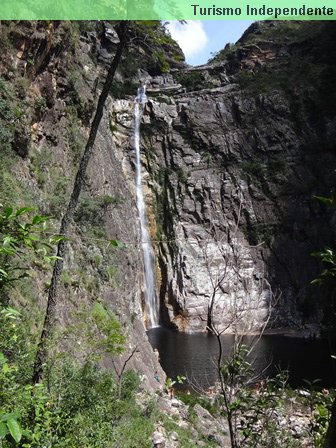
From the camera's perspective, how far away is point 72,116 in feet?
62.4

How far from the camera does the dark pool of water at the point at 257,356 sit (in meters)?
18.5

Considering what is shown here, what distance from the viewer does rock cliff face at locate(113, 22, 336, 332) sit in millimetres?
33719

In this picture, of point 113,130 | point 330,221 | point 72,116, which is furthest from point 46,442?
point 330,221

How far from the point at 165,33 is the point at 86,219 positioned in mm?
12156

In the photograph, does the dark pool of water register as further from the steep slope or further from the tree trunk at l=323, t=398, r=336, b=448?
the tree trunk at l=323, t=398, r=336, b=448

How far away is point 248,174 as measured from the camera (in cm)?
3791

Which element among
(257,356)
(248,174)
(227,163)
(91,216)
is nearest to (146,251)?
(227,163)

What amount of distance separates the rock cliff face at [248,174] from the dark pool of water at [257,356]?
4.12m

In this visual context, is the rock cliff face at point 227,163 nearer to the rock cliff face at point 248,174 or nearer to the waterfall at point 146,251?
the rock cliff face at point 248,174

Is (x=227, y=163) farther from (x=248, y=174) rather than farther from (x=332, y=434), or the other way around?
(x=332, y=434)

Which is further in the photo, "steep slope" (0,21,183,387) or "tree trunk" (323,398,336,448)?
"steep slope" (0,21,183,387)

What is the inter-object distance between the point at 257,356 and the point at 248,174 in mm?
24001

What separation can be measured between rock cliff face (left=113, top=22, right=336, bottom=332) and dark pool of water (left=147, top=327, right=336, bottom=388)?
4124mm

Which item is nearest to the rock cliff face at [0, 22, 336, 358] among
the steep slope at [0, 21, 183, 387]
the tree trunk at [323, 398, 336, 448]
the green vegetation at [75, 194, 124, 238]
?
the steep slope at [0, 21, 183, 387]
